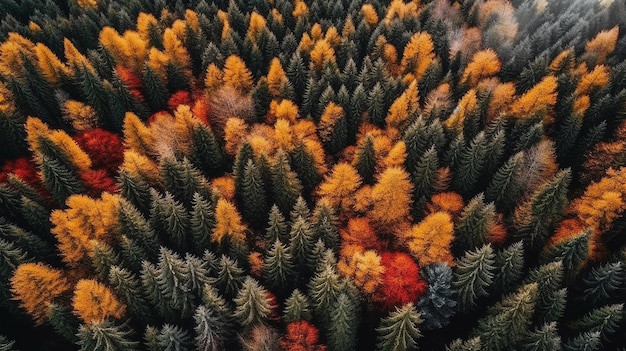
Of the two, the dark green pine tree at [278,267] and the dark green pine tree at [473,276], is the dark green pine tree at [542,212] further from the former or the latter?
the dark green pine tree at [278,267]

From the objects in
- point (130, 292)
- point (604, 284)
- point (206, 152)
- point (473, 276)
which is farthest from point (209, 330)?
point (604, 284)

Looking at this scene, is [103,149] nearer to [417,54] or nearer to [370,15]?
[417,54]

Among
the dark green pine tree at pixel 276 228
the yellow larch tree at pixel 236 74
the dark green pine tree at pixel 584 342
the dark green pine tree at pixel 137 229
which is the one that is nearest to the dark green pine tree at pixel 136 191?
the dark green pine tree at pixel 137 229

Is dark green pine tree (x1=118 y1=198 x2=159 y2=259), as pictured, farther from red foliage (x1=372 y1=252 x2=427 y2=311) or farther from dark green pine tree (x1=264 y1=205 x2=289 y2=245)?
red foliage (x1=372 y1=252 x2=427 y2=311)

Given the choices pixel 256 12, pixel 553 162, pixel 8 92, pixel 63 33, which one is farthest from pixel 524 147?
pixel 63 33

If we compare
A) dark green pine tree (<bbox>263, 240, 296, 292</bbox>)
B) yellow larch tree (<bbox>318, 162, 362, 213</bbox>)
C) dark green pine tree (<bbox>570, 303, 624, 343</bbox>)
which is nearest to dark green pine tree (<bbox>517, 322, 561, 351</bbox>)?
dark green pine tree (<bbox>570, 303, 624, 343</bbox>)

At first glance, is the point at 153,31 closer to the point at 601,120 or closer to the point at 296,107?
the point at 296,107
